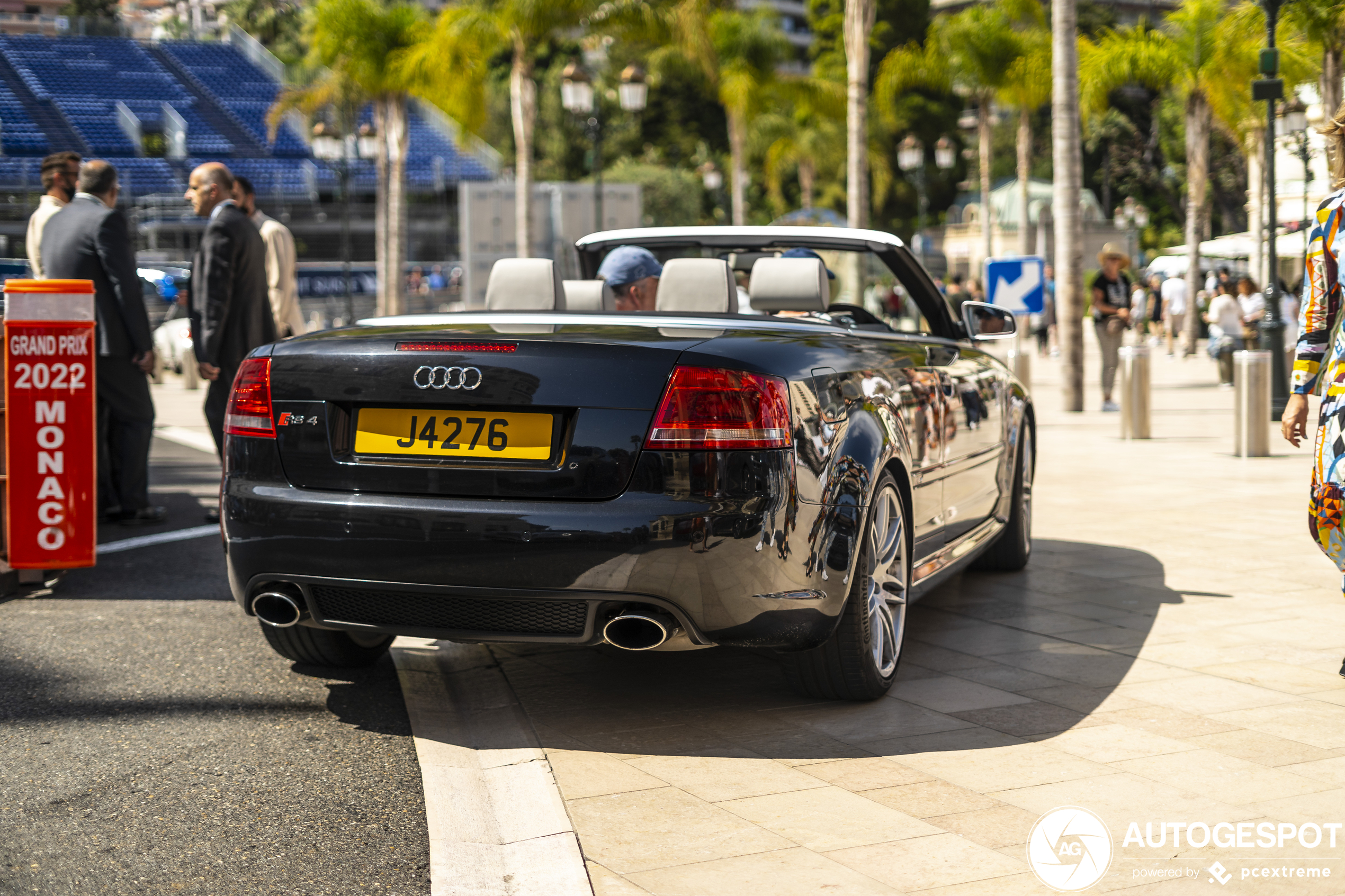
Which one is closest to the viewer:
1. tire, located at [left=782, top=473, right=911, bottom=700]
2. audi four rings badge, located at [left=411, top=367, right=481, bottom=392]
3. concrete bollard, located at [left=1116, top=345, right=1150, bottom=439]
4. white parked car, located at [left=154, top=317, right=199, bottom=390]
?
audi four rings badge, located at [left=411, top=367, right=481, bottom=392]

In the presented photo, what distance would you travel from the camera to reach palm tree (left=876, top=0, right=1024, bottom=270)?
1617 inches

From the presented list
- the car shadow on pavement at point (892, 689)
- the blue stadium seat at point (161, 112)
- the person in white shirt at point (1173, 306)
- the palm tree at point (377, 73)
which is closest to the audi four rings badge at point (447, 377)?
the car shadow on pavement at point (892, 689)

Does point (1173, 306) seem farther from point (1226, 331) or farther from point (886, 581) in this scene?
point (886, 581)

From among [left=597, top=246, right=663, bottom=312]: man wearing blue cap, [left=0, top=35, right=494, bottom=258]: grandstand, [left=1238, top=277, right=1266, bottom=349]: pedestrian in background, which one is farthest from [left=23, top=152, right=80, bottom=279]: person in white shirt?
[left=0, top=35, right=494, bottom=258]: grandstand

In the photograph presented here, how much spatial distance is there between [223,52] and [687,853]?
2832 inches

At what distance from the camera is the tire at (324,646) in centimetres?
502

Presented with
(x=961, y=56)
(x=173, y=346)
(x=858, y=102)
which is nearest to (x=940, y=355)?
(x=858, y=102)

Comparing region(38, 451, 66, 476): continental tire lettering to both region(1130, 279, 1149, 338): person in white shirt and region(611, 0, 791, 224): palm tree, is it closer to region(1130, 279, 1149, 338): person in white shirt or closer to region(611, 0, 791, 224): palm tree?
region(611, 0, 791, 224): palm tree

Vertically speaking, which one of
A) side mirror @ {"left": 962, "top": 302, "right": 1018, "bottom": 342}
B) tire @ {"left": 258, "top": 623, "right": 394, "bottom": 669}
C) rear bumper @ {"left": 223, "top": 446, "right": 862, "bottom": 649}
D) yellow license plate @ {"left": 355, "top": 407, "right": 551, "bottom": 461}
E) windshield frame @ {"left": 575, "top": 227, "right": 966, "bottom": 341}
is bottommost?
tire @ {"left": 258, "top": 623, "right": 394, "bottom": 669}

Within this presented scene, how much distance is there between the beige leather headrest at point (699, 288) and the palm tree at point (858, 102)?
72.3 ft

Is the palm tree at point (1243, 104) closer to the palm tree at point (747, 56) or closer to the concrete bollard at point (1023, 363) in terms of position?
the concrete bollard at point (1023, 363)

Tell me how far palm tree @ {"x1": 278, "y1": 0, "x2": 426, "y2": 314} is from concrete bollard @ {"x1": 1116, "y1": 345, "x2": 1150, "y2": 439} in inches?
893

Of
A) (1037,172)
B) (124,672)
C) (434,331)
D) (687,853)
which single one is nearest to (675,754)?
(687,853)

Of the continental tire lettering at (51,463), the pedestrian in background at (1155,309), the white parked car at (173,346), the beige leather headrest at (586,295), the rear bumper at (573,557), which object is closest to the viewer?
the rear bumper at (573,557)
